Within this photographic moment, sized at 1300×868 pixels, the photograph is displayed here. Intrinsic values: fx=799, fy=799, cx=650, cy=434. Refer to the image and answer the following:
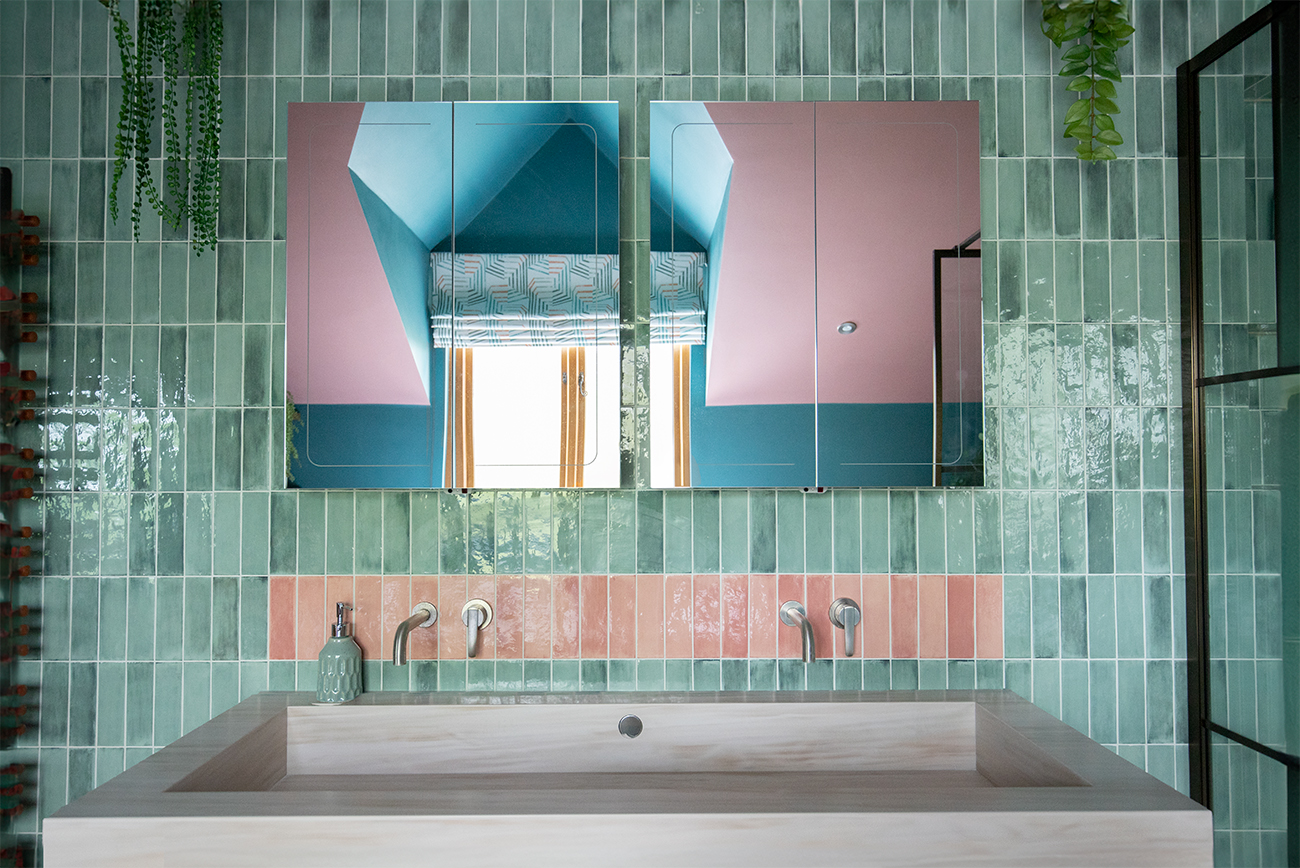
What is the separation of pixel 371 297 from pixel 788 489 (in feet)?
2.96

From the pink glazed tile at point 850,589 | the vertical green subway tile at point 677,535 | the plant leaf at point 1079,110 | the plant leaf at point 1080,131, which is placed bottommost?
the pink glazed tile at point 850,589

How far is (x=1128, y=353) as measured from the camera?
1622 millimetres

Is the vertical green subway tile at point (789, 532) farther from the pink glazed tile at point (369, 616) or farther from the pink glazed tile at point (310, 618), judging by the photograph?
the pink glazed tile at point (310, 618)

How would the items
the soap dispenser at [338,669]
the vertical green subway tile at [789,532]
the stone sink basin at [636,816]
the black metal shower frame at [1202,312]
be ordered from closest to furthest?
the stone sink basin at [636,816] < the black metal shower frame at [1202,312] < the soap dispenser at [338,669] < the vertical green subway tile at [789,532]

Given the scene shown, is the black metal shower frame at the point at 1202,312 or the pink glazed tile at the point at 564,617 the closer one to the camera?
the black metal shower frame at the point at 1202,312

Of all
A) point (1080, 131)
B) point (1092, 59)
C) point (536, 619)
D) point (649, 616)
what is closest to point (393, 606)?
point (536, 619)

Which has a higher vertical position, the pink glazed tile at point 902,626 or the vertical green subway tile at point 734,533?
the vertical green subway tile at point 734,533

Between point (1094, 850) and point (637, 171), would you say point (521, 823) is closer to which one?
point (1094, 850)

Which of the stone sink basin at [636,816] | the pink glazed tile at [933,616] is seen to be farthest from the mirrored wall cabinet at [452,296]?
the pink glazed tile at [933,616]

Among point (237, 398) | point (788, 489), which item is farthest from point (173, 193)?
point (788, 489)

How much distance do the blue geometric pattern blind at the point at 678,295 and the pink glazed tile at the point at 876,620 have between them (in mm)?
604

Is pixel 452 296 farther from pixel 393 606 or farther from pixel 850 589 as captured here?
pixel 850 589

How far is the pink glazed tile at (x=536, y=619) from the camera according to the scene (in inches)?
62.7

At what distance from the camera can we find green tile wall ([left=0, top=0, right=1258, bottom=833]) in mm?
1589
